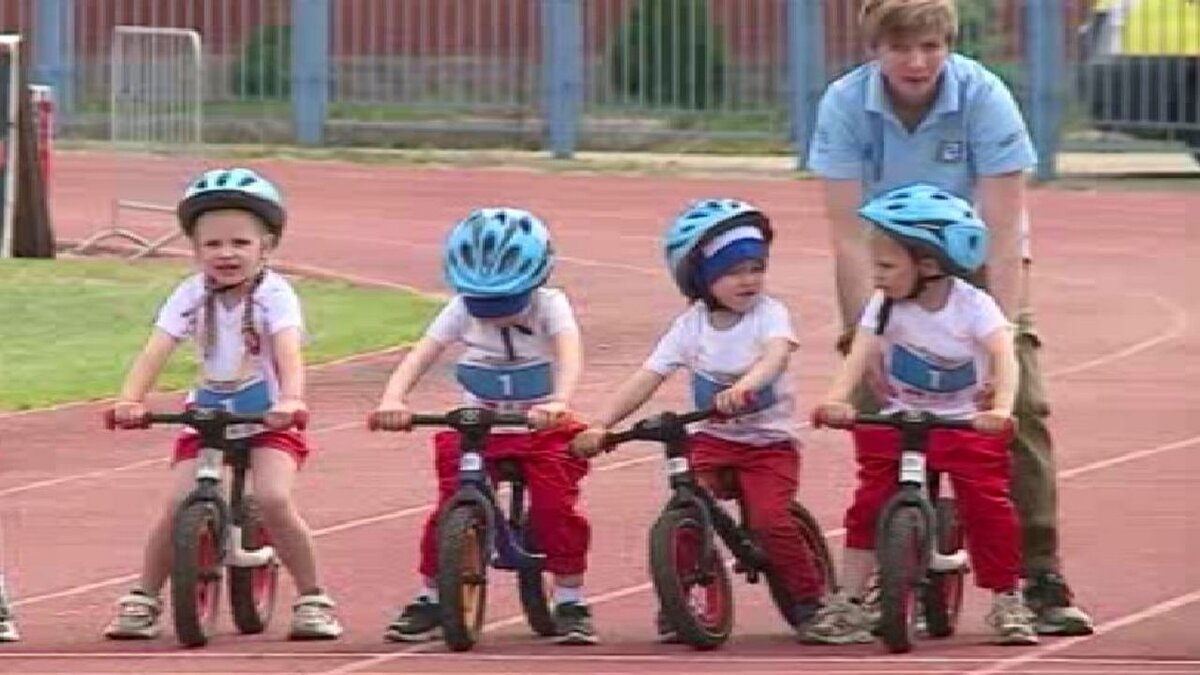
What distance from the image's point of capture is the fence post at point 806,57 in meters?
32.6

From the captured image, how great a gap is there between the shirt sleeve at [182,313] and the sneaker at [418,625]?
104 centimetres

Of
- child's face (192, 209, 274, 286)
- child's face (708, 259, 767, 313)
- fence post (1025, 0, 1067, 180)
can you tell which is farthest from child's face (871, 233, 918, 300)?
fence post (1025, 0, 1067, 180)

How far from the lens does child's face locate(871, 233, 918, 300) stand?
9875mm

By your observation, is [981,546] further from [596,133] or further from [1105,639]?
[596,133]

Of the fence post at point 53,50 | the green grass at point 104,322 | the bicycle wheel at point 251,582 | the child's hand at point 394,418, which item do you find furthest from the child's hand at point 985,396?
the fence post at point 53,50

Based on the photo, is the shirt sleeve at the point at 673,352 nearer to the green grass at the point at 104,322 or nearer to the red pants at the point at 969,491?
the red pants at the point at 969,491

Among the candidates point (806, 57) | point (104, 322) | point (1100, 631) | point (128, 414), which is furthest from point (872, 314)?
point (806, 57)

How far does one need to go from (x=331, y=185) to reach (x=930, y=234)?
21058 mm

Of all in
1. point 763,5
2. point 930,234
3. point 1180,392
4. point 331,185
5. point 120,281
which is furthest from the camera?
point 763,5

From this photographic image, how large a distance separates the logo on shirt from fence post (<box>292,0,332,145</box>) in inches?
977

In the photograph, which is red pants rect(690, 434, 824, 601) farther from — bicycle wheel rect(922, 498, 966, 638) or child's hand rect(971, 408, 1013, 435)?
child's hand rect(971, 408, 1013, 435)

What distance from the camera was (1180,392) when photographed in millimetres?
16547

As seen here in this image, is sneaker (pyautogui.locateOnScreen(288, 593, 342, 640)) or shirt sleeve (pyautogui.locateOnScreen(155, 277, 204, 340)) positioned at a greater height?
shirt sleeve (pyautogui.locateOnScreen(155, 277, 204, 340))

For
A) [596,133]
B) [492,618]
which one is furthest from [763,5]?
[492,618]
